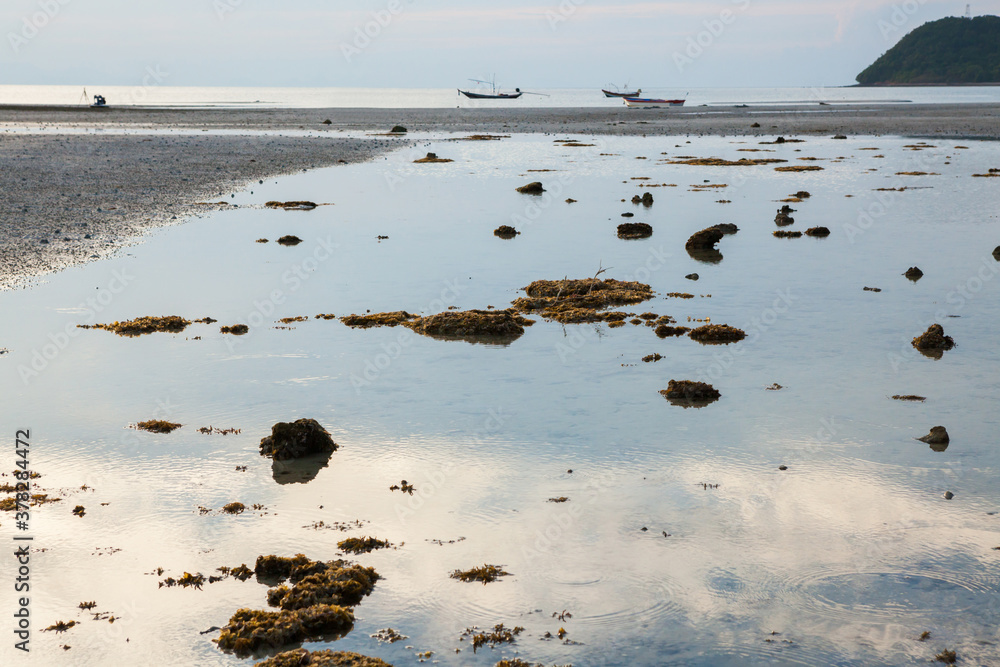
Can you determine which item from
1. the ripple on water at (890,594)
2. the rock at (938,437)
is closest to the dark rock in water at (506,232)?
the rock at (938,437)

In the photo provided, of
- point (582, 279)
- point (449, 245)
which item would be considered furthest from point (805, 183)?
point (582, 279)

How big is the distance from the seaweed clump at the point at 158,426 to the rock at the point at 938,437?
27.3 feet

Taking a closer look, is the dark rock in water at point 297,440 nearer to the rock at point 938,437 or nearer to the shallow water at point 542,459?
the shallow water at point 542,459

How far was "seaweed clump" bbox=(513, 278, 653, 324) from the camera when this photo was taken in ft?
51.7

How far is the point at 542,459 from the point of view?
9.38 metres

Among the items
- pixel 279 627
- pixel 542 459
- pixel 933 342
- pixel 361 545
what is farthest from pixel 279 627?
pixel 933 342

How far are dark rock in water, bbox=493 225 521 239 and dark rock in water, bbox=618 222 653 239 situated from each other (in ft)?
9.38

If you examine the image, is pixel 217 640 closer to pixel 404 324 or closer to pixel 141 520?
pixel 141 520

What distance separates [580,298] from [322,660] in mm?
11639

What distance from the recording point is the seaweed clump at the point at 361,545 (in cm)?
755

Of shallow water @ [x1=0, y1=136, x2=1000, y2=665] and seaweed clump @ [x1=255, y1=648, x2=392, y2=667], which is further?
shallow water @ [x1=0, y1=136, x2=1000, y2=665]

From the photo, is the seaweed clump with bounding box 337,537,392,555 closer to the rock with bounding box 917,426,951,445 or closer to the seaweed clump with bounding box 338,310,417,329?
the rock with bounding box 917,426,951,445

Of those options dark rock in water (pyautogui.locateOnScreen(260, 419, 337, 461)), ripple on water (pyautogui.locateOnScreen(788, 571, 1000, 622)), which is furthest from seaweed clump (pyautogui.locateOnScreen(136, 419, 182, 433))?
ripple on water (pyautogui.locateOnScreen(788, 571, 1000, 622))

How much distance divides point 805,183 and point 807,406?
28230 millimetres
